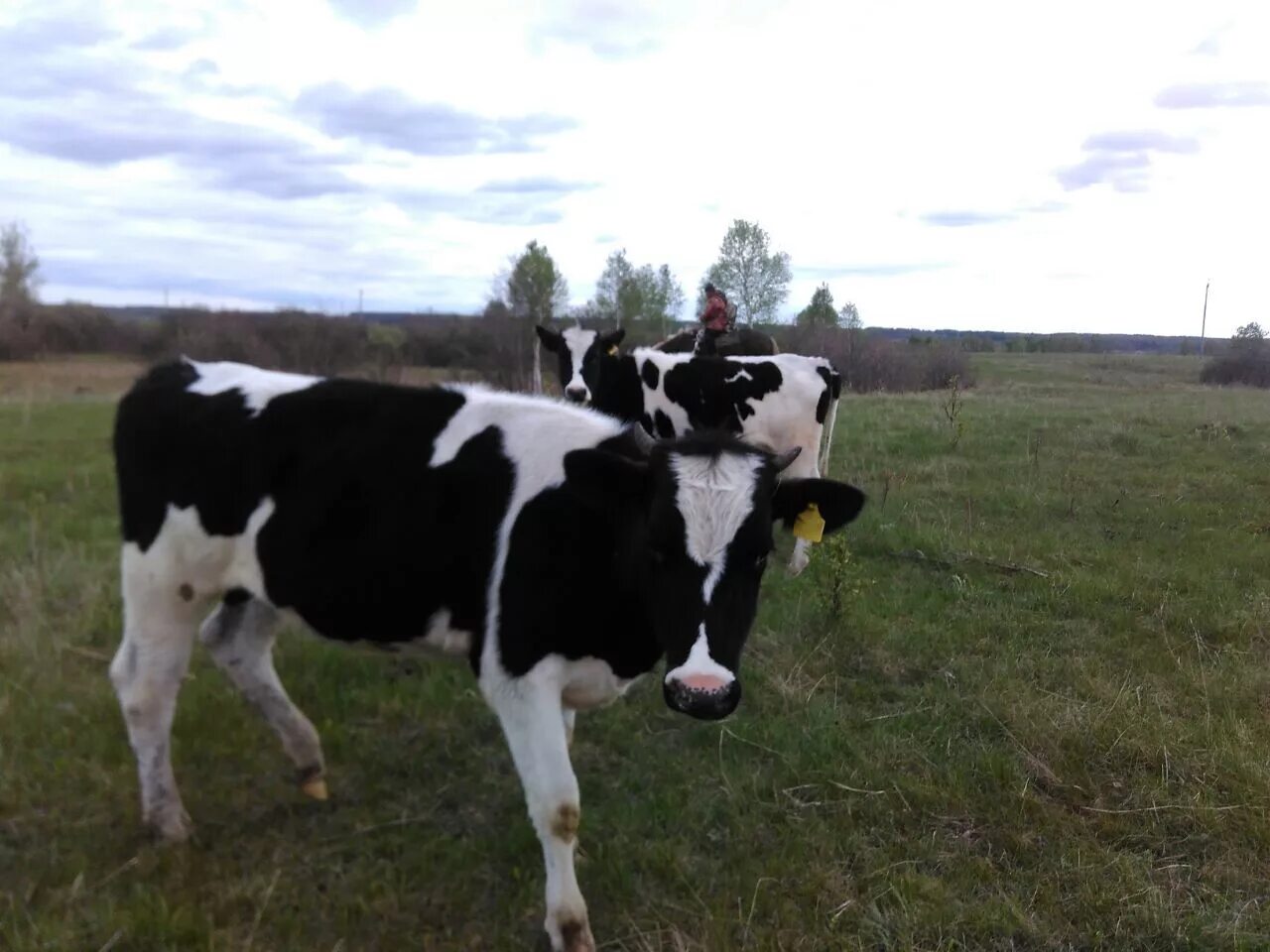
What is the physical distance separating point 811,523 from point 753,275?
150 feet

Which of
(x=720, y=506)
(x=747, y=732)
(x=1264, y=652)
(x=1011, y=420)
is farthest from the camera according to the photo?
(x=1011, y=420)

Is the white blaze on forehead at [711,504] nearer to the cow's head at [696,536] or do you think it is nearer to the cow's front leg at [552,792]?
the cow's head at [696,536]

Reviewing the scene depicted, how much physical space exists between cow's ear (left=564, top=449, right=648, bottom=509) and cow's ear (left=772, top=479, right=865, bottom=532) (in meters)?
0.53

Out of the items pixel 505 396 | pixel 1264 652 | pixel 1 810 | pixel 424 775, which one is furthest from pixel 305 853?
pixel 1264 652

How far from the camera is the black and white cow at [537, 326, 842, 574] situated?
10.2m

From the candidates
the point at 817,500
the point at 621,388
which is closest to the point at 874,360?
the point at 621,388

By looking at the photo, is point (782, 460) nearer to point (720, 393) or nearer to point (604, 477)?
point (604, 477)

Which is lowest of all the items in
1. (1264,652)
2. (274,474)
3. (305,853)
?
(305,853)

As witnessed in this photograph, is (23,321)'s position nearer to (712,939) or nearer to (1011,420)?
(1011,420)

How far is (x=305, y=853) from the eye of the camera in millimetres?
3809

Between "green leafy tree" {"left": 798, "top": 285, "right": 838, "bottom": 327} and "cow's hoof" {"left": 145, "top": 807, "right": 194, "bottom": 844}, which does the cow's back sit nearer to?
"cow's hoof" {"left": 145, "top": 807, "right": 194, "bottom": 844}

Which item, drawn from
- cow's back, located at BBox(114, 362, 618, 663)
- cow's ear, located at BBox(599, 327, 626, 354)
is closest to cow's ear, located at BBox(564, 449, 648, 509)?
cow's back, located at BBox(114, 362, 618, 663)

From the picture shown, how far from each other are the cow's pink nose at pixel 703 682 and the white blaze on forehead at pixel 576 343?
27.1ft

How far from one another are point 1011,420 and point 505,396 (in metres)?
15.5
